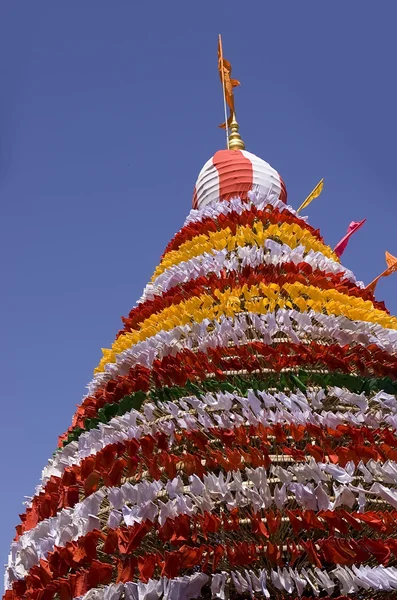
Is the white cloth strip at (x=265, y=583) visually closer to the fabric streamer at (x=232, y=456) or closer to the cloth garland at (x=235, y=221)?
the fabric streamer at (x=232, y=456)

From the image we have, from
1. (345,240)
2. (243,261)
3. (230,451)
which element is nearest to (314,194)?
(345,240)

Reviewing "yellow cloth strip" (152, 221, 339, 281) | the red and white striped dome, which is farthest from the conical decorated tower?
the red and white striped dome

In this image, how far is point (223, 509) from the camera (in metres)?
2.53

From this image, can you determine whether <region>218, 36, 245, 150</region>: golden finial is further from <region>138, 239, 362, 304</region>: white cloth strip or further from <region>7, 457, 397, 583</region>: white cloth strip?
<region>7, 457, 397, 583</region>: white cloth strip

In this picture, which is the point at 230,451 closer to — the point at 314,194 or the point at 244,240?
the point at 244,240

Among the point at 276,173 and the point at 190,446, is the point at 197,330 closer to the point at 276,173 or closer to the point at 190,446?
the point at 190,446

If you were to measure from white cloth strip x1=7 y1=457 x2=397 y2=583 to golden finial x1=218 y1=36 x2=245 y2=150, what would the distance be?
3547 mm

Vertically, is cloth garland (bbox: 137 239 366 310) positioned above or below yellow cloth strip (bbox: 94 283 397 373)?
above

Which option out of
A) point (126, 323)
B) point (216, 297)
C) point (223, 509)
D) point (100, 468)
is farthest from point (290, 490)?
point (126, 323)

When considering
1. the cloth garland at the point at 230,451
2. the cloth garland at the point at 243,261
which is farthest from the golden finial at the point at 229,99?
the cloth garland at the point at 230,451

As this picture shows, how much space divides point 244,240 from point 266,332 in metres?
0.94

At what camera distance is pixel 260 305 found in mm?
3291

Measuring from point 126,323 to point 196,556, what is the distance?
1895 mm

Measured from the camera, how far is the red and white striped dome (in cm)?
500
